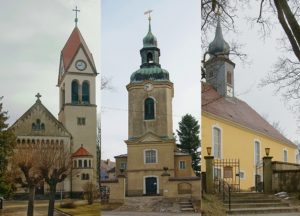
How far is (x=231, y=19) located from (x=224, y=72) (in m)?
0.36

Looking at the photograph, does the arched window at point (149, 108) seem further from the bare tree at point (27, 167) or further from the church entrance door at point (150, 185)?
the bare tree at point (27, 167)

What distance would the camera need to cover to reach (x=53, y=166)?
3789mm

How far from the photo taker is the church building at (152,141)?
5.34ft

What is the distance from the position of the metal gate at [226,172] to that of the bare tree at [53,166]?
7.02 ft

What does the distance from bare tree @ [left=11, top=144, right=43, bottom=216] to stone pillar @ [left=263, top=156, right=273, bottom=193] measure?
2.38m

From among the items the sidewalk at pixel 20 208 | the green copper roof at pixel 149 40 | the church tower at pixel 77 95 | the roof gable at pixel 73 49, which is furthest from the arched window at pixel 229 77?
the sidewalk at pixel 20 208

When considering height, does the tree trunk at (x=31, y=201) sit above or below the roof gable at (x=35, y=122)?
below

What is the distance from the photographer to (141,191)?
1677 millimetres

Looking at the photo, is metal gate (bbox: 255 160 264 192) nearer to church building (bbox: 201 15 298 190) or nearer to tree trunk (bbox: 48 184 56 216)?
church building (bbox: 201 15 298 190)

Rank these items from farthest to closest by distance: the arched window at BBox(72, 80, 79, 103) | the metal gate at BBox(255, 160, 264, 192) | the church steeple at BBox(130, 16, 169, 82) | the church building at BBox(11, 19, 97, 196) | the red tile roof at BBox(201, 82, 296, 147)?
the arched window at BBox(72, 80, 79, 103) → the church building at BBox(11, 19, 97, 196) → the metal gate at BBox(255, 160, 264, 192) → the red tile roof at BBox(201, 82, 296, 147) → the church steeple at BBox(130, 16, 169, 82)

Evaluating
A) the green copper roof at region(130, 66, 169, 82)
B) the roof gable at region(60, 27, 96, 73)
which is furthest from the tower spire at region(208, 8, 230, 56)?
the roof gable at region(60, 27, 96, 73)

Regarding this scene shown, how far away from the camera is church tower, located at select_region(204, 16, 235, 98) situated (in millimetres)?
1680

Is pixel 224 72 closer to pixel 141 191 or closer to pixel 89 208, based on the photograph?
pixel 141 191

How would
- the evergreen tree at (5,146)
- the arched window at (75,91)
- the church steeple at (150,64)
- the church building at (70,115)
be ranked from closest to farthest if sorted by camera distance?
the church steeple at (150,64)
the church building at (70,115)
the evergreen tree at (5,146)
the arched window at (75,91)
